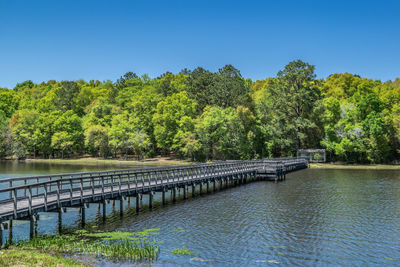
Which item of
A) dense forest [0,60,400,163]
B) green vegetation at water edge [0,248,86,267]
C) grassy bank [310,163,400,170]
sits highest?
dense forest [0,60,400,163]

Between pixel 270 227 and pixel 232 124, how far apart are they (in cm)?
5967

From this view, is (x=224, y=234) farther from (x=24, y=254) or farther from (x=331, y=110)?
(x=331, y=110)

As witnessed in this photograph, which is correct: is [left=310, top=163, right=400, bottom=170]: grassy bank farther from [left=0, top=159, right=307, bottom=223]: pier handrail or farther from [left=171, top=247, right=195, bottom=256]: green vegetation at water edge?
[left=171, top=247, right=195, bottom=256]: green vegetation at water edge

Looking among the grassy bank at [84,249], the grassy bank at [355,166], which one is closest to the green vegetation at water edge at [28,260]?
the grassy bank at [84,249]

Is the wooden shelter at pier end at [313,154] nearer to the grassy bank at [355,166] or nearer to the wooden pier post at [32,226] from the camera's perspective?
the grassy bank at [355,166]

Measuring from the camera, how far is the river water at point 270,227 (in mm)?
16594

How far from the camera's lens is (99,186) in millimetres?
24328

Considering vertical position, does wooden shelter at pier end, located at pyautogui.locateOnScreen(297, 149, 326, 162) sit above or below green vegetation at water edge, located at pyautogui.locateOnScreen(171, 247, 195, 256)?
above

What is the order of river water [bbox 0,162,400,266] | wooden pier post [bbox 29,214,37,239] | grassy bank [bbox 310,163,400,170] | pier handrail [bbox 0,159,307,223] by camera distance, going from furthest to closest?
grassy bank [bbox 310,163,400,170], wooden pier post [bbox 29,214,37,239], pier handrail [bbox 0,159,307,223], river water [bbox 0,162,400,266]

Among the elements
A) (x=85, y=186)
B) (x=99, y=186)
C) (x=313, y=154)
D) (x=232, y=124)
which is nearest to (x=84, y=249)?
(x=99, y=186)

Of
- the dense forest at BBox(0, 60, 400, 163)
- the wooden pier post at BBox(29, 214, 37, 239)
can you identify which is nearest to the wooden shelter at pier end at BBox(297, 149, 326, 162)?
the dense forest at BBox(0, 60, 400, 163)

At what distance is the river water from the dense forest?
43.4 m

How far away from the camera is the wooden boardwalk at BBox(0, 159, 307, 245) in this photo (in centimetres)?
1805

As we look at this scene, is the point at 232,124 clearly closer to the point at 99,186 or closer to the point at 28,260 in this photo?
the point at 99,186
